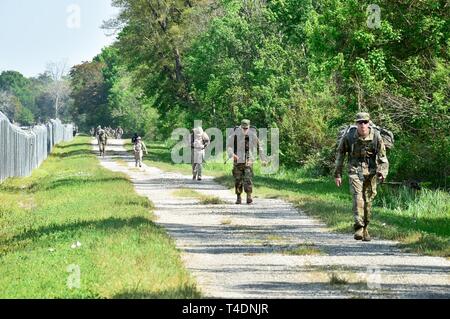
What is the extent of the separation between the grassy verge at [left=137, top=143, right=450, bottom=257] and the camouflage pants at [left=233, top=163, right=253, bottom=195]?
114 cm

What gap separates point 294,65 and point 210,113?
40.8 feet

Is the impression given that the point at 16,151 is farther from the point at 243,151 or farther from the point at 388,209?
the point at 388,209

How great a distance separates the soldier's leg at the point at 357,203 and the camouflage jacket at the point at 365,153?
137mm

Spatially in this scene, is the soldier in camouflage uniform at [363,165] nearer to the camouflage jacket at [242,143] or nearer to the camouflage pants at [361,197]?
the camouflage pants at [361,197]

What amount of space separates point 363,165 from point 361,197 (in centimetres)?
51

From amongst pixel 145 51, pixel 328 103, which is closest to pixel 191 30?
pixel 145 51

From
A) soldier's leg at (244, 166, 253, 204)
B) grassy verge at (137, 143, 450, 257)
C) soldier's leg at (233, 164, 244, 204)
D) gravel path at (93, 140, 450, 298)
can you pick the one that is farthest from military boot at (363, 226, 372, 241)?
soldier's leg at (233, 164, 244, 204)

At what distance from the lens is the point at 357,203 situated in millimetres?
15148

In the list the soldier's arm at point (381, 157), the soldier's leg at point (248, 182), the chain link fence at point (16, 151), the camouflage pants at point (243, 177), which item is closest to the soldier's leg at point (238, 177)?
the camouflage pants at point (243, 177)

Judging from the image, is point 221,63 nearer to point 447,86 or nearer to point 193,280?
point 447,86
